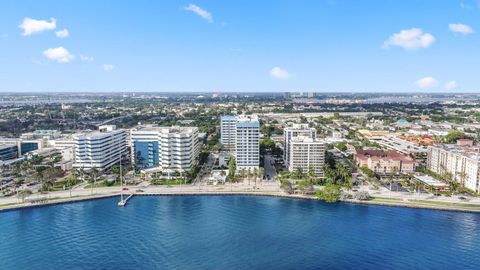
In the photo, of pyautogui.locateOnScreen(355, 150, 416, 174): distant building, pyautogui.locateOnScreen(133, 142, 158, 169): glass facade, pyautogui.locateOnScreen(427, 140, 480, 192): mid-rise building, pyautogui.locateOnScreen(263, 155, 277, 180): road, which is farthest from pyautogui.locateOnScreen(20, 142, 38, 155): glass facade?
pyautogui.locateOnScreen(427, 140, 480, 192): mid-rise building

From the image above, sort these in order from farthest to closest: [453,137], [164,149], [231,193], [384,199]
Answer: [453,137] → [164,149] → [231,193] → [384,199]

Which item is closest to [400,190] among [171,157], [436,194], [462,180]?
[436,194]

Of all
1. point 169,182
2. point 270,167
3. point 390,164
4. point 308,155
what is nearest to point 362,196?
point 308,155

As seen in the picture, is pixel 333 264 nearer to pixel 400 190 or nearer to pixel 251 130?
pixel 400 190

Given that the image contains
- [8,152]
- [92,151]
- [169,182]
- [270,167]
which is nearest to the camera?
[169,182]

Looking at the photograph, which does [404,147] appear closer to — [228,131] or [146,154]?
[228,131]

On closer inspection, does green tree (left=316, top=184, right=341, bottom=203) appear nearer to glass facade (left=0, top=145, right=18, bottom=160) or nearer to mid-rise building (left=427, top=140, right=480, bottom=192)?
mid-rise building (left=427, top=140, right=480, bottom=192)
